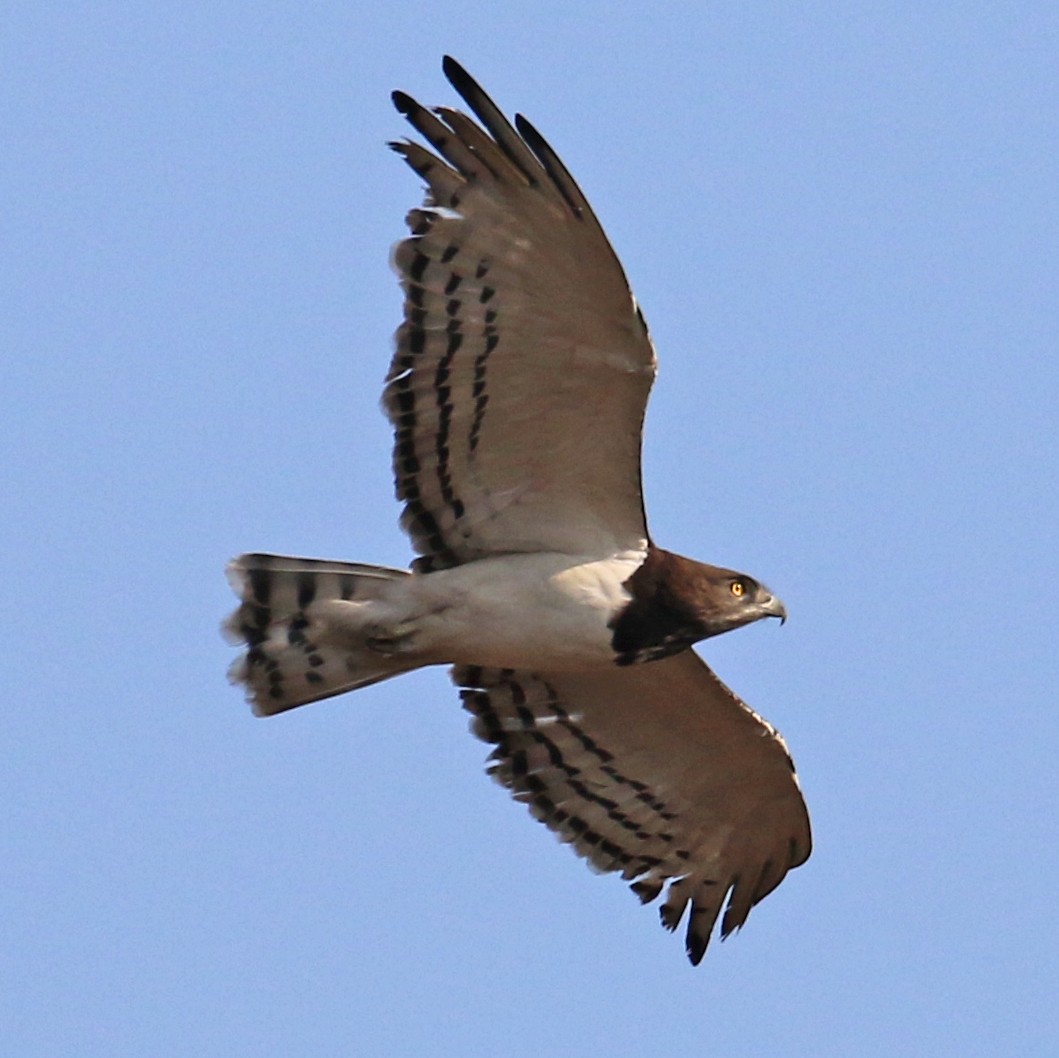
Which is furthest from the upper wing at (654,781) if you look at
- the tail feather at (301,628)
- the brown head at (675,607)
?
the tail feather at (301,628)

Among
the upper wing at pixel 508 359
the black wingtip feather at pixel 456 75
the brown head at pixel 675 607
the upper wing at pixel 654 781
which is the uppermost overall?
the black wingtip feather at pixel 456 75

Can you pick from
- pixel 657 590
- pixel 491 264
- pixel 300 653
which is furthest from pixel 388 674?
pixel 491 264

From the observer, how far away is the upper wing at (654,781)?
11758 mm

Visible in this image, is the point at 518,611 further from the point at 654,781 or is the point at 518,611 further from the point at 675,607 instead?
the point at 654,781

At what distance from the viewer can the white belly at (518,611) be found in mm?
10891

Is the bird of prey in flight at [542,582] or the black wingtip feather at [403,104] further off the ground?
the black wingtip feather at [403,104]

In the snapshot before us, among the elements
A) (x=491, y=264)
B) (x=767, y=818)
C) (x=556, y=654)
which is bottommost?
(x=767, y=818)

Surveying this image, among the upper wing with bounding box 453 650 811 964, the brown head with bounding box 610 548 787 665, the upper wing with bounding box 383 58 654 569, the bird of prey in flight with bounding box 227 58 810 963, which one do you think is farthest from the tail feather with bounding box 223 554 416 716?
the brown head with bounding box 610 548 787 665

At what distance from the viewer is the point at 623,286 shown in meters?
10.3

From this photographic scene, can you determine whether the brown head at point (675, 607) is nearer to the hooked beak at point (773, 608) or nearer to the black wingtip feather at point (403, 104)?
the hooked beak at point (773, 608)

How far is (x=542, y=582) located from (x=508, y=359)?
1.03 metres

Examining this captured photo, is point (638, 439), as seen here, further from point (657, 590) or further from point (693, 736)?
point (693, 736)

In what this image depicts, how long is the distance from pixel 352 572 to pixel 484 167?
1.93 m

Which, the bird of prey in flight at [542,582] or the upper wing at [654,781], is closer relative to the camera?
the bird of prey in flight at [542,582]
